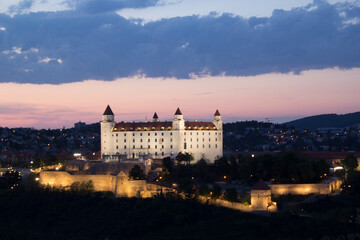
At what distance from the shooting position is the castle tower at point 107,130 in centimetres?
7733

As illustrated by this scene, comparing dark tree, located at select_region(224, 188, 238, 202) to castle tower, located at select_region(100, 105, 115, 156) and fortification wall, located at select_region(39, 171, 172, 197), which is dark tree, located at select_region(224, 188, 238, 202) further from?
castle tower, located at select_region(100, 105, 115, 156)

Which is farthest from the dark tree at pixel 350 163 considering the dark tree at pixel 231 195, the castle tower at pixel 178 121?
the castle tower at pixel 178 121

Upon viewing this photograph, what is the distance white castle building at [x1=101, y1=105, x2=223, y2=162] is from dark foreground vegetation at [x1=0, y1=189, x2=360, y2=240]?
17.5 meters

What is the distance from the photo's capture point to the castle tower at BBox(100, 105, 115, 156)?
7733 cm

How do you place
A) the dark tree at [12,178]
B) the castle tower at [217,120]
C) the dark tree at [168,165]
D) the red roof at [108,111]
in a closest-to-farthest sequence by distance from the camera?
the dark tree at [12,178] < the dark tree at [168,165] < the red roof at [108,111] < the castle tower at [217,120]

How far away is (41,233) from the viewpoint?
5512cm

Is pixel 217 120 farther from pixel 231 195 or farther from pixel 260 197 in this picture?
pixel 260 197

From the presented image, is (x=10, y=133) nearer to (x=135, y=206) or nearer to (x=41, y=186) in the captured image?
(x=41, y=186)

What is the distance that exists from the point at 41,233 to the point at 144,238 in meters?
10.5

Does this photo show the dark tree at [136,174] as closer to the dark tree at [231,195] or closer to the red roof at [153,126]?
the dark tree at [231,195]

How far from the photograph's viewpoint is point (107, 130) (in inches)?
3081

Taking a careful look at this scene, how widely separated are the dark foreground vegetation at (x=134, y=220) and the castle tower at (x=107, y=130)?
16801 millimetres

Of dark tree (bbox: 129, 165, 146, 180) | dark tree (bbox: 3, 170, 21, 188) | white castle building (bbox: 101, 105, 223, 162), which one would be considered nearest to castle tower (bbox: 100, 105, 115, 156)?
white castle building (bbox: 101, 105, 223, 162)

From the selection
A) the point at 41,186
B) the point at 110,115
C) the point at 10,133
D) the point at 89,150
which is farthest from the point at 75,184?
the point at 10,133
